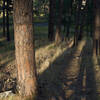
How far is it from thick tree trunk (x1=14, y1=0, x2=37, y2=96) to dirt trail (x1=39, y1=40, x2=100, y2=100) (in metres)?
0.57

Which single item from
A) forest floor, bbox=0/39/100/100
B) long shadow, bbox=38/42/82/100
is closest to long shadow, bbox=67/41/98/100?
forest floor, bbox=0/39/100/100

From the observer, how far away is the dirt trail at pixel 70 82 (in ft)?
21.7

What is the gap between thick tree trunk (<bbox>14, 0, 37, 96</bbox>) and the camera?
5.80m

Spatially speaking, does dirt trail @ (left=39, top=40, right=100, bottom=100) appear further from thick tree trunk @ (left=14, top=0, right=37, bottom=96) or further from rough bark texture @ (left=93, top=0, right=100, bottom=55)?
rough bark texture @ (left=93, top=0, right=100, bottom=55)

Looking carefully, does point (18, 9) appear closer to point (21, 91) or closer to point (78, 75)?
point (21, 91)

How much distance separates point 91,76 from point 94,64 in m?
2.55

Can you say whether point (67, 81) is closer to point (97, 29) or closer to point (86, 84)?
point (86, 84)

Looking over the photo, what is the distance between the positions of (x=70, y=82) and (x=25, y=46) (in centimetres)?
316

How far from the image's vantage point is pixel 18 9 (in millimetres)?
5797

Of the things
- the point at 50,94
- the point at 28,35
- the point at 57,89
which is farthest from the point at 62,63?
the point at 28,35

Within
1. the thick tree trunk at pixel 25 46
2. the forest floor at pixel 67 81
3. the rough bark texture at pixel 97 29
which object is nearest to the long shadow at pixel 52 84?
the forest floor at pixel 67 81

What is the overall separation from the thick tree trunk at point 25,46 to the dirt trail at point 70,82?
565 millimetres

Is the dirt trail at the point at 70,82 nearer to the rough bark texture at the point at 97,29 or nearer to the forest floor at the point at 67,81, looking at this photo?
the forest floor at the point at 67,81

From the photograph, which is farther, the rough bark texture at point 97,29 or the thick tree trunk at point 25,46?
the rough bark texture at point 97,29
